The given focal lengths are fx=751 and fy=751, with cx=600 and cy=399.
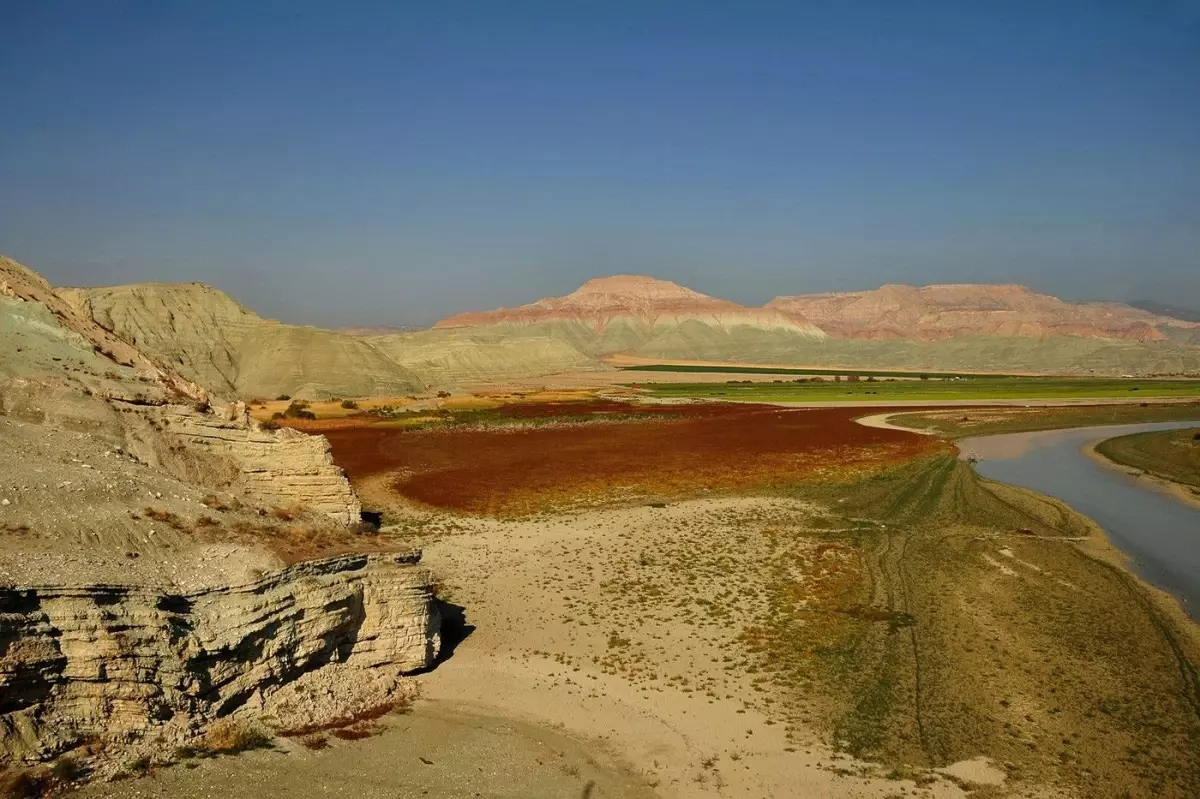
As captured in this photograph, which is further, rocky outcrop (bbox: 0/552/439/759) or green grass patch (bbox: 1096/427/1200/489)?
green grass patch (bbox: 1096/427/1200/489)

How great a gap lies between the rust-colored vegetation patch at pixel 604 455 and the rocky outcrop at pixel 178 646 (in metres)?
15.8

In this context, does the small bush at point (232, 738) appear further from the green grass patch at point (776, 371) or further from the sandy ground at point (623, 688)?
the green grass patch at point (776, 371)

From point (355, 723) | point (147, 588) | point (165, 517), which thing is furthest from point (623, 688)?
point (165, 517)

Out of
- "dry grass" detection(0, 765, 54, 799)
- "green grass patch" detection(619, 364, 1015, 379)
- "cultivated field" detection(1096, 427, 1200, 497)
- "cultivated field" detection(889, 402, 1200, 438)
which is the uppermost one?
"green grass patch" detection(619, 364, 1015, 379)

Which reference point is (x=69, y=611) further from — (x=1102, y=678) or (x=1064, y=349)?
(x=1064, y=349)

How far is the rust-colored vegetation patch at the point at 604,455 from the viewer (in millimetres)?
35678

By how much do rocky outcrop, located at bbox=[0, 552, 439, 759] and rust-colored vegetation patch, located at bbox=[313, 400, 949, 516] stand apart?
15833 millimetres

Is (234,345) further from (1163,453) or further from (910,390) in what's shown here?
(910,390)

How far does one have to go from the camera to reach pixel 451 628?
58.0ft

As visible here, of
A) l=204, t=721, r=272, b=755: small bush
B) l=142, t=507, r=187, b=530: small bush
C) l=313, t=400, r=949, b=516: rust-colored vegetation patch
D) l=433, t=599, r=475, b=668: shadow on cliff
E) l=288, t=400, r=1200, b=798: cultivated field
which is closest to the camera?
l=204, t=721, r=272, b=755: small bush

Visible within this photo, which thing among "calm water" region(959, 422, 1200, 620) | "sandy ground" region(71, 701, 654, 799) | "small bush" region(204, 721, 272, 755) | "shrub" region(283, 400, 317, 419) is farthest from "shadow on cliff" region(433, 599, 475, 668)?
"shrub" region(283, 400, 317, 419)

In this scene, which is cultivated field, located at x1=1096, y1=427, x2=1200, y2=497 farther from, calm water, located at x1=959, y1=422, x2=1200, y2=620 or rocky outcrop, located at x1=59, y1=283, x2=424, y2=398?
rocky outcrop, located at x1=59, y1=283, x2=424, y2=398

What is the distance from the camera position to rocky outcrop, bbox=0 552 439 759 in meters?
10.2

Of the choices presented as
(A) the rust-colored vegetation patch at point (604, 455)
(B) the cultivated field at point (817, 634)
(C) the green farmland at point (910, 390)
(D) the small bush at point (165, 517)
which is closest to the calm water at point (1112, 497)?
(B) the cultivated field at point (817, 634)
